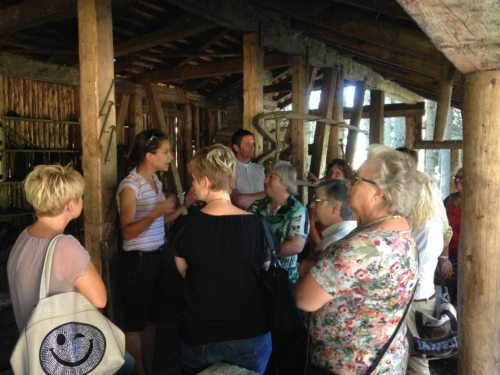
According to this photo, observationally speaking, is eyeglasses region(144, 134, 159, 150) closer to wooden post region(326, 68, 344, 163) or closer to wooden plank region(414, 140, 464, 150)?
wooden plank region(414, 140, 464, 150)

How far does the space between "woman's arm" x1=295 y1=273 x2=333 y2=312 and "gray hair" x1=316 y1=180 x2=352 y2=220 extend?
3.00 feet

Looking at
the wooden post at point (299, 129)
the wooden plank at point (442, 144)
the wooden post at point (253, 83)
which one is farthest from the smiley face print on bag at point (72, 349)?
the wooden post at point (299, 129)

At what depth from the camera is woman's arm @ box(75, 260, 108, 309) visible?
6.22ft

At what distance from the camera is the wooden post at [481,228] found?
212 cm

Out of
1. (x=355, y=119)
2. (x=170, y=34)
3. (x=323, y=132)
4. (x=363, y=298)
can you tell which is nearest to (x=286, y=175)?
(x=363, y=298)

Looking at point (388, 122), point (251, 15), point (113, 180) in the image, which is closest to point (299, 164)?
point (251, 15)

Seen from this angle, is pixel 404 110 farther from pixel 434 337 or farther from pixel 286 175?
pixel 434 337

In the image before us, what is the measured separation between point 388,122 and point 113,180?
23904mm

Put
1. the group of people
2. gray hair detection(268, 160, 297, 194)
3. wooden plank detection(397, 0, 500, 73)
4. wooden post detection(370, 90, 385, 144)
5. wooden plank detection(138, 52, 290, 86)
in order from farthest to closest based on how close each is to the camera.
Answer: wooden post detection(370, 90, 385, 144)
wooden plank detection(138, 52, 290, 86)
gray hair detection(268, 160, 297, 194)
the group of people
wooden plank detection(397, 0, 500, 73)

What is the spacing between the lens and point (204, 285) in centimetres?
205

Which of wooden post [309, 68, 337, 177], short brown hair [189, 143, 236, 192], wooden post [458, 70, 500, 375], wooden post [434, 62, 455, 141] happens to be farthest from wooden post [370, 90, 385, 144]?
short brown hair [189, 143, 236, 192]

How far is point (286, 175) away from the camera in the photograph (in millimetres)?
3217

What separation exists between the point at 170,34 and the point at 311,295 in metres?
4.57

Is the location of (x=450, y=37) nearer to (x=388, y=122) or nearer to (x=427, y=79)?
(x=427, y=79)
